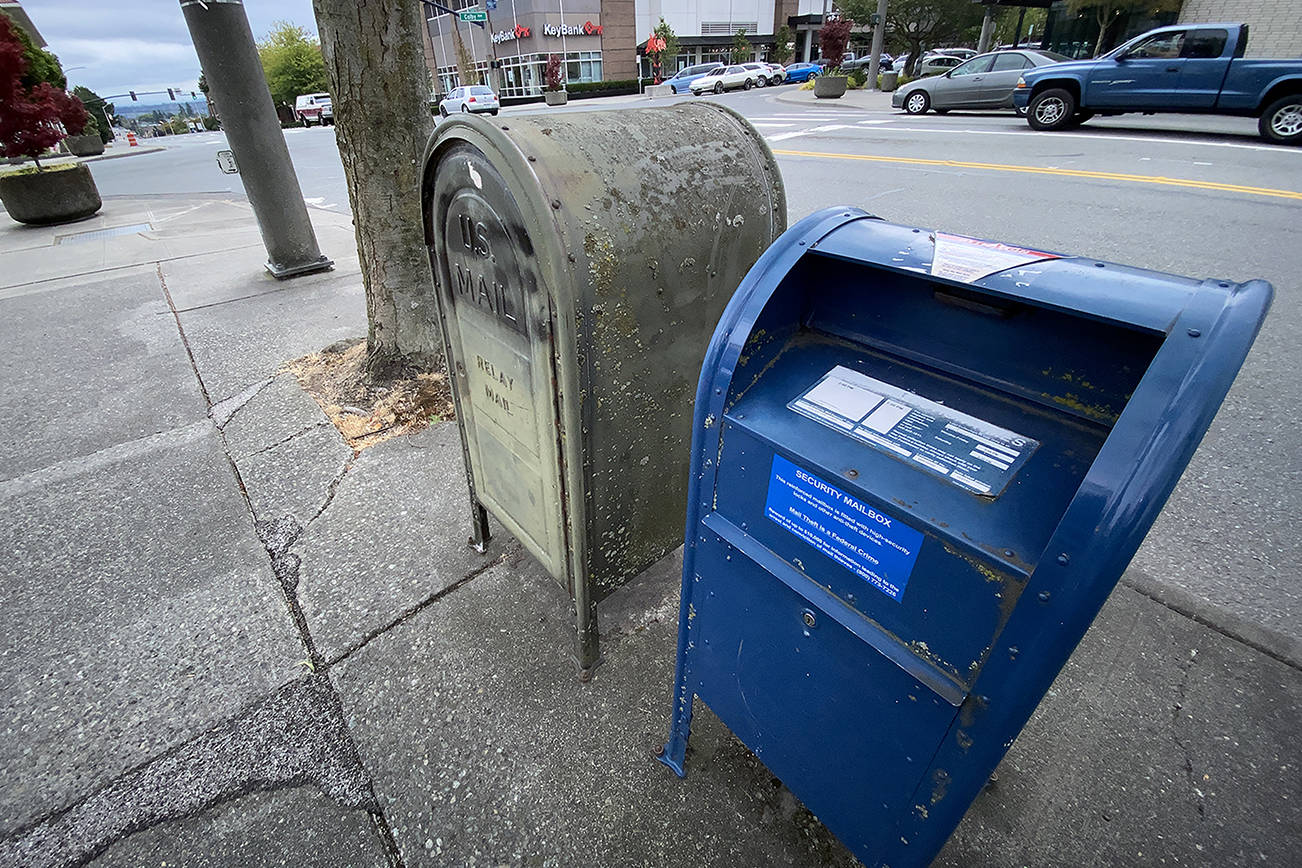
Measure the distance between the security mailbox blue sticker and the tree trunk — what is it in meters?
2.41

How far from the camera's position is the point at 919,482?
1011mm

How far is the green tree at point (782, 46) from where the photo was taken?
140 ft

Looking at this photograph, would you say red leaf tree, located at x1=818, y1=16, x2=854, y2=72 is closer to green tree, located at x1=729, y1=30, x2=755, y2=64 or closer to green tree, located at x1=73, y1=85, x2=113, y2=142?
green tree, located at x1=729, y1=30, x2=755, y2=64

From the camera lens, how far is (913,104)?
1495 cm

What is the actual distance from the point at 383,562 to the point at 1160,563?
329 cm

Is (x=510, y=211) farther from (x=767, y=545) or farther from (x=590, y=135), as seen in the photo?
(x=767, y=545)

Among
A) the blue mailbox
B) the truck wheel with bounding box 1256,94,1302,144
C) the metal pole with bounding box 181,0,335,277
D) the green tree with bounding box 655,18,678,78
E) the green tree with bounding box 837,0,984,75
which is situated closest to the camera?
the blue mailbox

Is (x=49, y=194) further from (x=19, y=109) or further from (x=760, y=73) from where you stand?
(x=760, y=73)

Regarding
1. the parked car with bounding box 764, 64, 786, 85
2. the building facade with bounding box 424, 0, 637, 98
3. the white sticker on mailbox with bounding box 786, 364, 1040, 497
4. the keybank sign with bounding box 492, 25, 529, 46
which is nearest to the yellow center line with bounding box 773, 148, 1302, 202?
the white sticker on mailbox with bounding box 786, 364, 1040, 497

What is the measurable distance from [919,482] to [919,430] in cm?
15

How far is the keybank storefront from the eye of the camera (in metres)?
38.1

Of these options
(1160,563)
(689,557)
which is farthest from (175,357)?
(1160,563)

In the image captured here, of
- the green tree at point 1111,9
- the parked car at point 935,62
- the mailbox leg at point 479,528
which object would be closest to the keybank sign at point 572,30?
the parked car at point 935,62

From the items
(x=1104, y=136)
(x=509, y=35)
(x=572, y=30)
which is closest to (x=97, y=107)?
(x=509, y=35)
